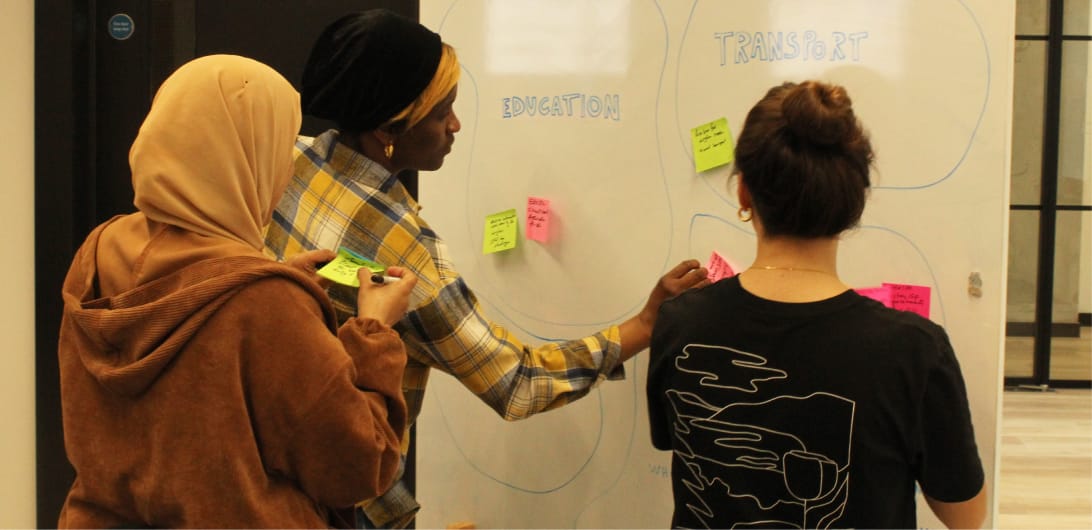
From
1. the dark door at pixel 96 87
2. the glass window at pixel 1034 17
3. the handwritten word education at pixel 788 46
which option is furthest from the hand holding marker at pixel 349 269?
the glass window at pixel 1034 17

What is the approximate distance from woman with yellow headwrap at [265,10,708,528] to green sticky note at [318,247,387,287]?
0.10 m

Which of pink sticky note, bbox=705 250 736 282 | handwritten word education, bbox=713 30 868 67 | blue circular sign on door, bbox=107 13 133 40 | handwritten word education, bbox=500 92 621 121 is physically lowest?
pink sticky note, bbox=705 250 736 282

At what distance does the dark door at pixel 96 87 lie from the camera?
2721 millimetres

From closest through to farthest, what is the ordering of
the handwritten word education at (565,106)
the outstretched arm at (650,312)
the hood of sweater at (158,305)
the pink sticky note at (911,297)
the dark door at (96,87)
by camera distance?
the hood of sweater at (158,305) < the pink sticky note at (911,297) < the outstretched arm at (650,312) < the handwritten word education at (565,106) < the dark door at (96,87)

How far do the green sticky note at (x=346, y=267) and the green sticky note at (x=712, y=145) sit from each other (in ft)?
2.25

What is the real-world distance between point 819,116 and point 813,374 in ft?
1.09

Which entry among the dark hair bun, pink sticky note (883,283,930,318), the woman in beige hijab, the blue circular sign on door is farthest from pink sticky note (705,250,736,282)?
the blue circular sign on door

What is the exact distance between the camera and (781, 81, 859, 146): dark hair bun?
1285mm

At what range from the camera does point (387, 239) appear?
65.6 inches

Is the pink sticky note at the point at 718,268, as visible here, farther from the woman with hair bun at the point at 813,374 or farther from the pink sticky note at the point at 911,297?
the woman with hair bun at the point at 813,374

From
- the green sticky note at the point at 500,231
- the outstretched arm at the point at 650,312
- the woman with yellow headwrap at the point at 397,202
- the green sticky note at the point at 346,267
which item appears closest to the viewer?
the green sticky note at the point at 346,267

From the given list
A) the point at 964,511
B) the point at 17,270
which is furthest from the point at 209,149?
the point at 17,270

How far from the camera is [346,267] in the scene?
4.99 feet

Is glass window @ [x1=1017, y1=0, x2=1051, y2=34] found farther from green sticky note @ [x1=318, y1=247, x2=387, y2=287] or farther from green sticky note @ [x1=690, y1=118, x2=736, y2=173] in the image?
green sticky note @ [x1=318, y1=247, x2=387, y2=287]
